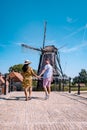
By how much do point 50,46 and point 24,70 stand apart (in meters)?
34.3

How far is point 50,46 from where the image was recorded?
46.0m

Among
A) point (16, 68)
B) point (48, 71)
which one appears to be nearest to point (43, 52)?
point (48, 71)

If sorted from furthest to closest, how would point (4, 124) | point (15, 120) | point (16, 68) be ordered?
1. point (16, 68)
2. point (15, 120)
3. point (4, 124)

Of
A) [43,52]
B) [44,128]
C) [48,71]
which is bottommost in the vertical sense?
[44,128]

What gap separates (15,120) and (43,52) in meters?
39.2

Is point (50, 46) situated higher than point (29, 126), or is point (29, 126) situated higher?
point (50, 46)

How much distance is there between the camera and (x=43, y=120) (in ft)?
19.8

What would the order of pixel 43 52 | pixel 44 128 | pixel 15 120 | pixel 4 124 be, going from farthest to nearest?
pixel 43 52
pixel 15 120
pixel 4 124
pixel 44 128

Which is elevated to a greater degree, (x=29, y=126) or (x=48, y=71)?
(x=48, y=71)

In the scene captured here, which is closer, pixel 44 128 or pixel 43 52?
pixel 44 128

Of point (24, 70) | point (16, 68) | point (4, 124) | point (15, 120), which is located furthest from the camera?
point (16, 68)

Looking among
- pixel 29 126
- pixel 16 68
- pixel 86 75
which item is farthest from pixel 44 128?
pixel 86 75

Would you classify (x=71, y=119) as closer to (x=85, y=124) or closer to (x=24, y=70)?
(x=85, y=124)

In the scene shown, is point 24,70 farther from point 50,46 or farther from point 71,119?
point 50,46
